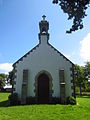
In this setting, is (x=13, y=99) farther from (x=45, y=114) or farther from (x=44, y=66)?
(x=45, y=114)

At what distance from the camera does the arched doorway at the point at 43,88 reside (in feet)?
54.0

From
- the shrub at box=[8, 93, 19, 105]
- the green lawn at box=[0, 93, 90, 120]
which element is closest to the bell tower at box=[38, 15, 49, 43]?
the shrub at box=[8, 93, 19, 105]

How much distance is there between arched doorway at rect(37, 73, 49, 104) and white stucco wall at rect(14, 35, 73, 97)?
731mm

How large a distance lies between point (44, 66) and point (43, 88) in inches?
105

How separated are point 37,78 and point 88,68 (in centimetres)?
3391

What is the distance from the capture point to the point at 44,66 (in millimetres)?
17109

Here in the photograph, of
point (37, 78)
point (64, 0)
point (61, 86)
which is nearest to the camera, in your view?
point (64, 0)

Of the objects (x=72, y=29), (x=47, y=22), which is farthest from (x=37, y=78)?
(x=72, y=29)

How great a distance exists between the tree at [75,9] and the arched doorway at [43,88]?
9.59 meters

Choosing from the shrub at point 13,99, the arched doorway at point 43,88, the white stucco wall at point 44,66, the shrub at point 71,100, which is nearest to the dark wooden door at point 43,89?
the arched doorway at point 43,88

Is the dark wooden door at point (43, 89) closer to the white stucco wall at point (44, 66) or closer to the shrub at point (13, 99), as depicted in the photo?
the white stucco wall at point (44, 66)

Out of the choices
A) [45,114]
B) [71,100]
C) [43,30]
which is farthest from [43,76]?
[45,114]

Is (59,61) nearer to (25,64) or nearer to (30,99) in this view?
(25,64)

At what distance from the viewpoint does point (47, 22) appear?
19.6 metres
